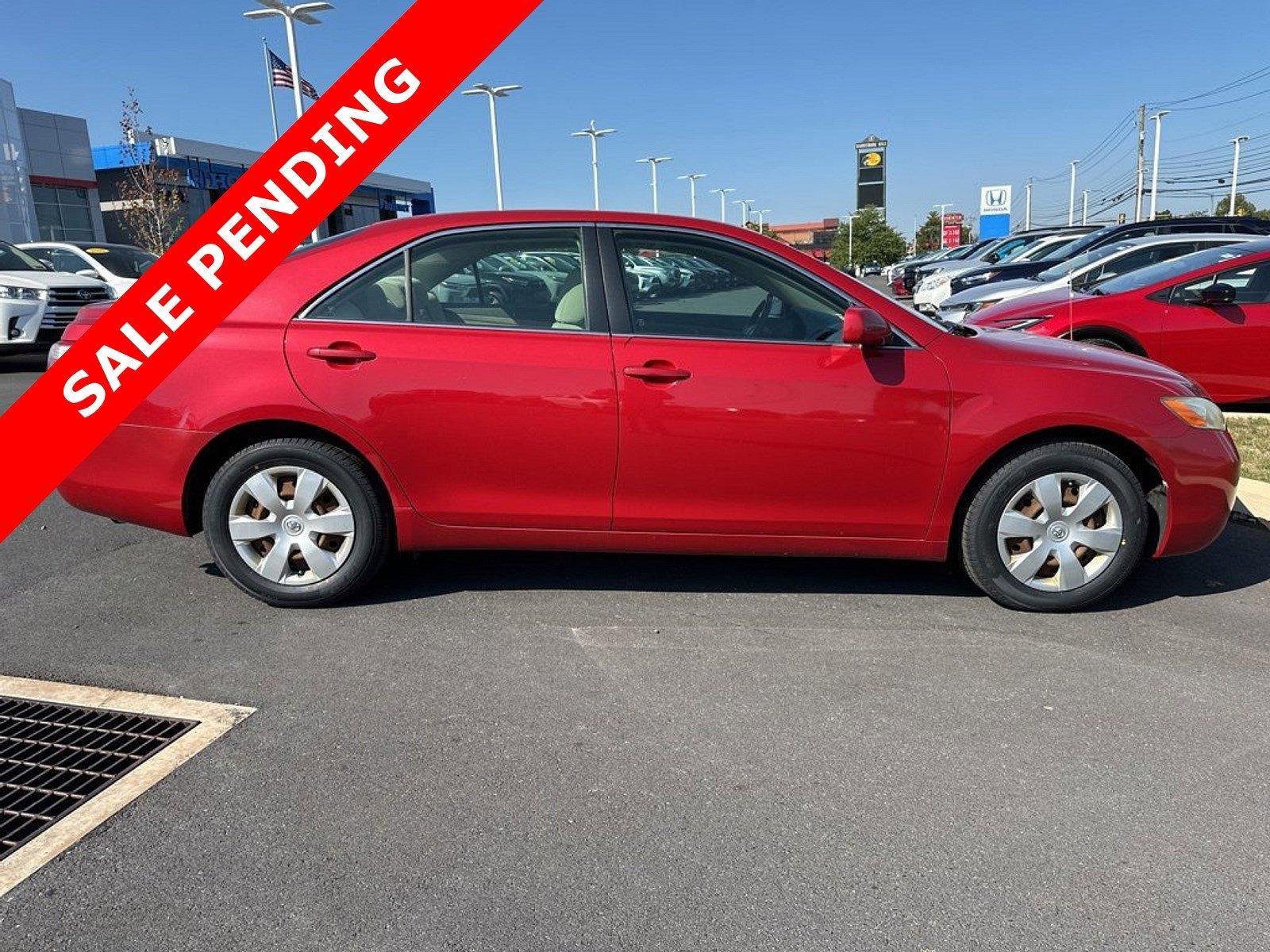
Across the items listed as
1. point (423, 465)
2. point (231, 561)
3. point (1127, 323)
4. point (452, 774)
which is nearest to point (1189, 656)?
point (452, 774)

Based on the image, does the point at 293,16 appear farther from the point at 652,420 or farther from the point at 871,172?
the point at 871,172

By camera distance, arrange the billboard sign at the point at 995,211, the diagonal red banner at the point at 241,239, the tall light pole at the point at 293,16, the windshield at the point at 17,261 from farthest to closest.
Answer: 1. the billboard sign at the point at 995,211
2. the tall light pole at the point at 293,16
3. the windshield at the point at 17,261
4. the diagonal red banner at the point at 241,239

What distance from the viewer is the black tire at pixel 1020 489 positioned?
3900 mm

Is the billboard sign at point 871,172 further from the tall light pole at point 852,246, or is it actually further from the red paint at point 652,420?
the red paint at point 652,420

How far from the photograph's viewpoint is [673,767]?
285 cm

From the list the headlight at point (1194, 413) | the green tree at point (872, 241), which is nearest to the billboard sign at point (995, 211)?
the green tree at point (872, 241)

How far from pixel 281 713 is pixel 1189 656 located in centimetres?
330

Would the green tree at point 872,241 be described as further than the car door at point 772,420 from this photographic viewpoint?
Yes

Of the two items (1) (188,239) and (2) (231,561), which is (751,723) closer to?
(2) (231,561)

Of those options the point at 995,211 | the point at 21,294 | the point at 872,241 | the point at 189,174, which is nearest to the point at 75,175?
the point at 189,174

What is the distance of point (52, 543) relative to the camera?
16.4 ft

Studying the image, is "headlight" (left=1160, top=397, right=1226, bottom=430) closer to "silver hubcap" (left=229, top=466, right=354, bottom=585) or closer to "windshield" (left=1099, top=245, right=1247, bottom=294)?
"silver hubcap" (left=229, top=466, right=354, bottom=585)

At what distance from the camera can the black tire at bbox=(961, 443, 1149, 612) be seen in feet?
12.8

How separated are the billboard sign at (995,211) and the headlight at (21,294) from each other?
174ft
